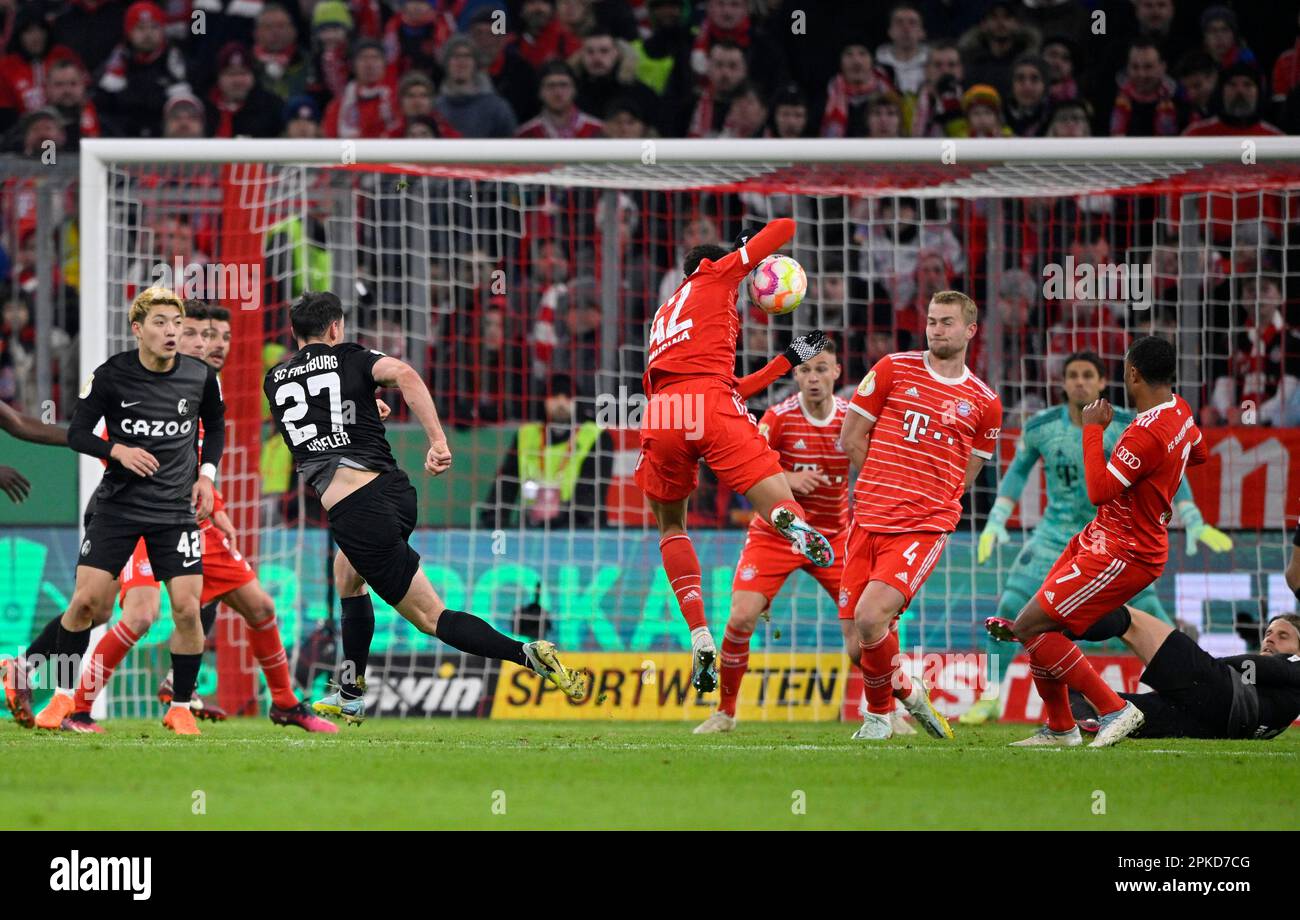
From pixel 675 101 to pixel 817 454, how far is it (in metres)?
5.99

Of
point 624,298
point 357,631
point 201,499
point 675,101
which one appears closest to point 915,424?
point 357,631

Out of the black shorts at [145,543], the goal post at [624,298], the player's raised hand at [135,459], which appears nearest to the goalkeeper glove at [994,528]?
the goal post at [624,298]

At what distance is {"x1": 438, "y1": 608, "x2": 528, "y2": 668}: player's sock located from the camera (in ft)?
26.3

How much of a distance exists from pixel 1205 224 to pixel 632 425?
4.38 meters

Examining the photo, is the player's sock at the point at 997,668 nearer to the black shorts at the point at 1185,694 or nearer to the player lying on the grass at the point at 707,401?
the black shorts at the point at 1185,694

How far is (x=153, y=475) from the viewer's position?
8.75 m

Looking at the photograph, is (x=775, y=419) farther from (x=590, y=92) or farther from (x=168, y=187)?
(x=590, y=92)

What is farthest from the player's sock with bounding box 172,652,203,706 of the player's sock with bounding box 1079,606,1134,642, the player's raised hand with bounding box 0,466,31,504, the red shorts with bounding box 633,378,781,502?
the player's sock with bounding box 1079,606,1134,642

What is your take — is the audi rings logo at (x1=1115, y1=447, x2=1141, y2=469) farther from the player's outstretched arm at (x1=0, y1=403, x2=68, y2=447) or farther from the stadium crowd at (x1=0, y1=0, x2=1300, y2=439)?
the player's outstretched arm at (x1=0, y1=403, x2=68, y2=447)

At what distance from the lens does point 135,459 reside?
8523 mm

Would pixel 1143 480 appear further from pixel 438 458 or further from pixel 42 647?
pixel 42 647

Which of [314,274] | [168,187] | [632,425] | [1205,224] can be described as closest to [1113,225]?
[1205,224]

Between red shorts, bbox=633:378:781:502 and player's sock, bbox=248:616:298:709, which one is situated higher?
red shorts, bbox=633:378:781:502

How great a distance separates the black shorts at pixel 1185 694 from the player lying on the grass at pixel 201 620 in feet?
13.9
